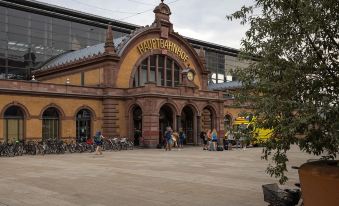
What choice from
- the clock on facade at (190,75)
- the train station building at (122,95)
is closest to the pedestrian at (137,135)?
the train station building at (122,95)

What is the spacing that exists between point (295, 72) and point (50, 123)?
29.7 m

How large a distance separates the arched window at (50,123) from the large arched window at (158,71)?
9.22 m

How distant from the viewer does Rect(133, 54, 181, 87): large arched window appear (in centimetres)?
4281

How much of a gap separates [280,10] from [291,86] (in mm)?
1410

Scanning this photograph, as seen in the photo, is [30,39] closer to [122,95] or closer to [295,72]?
[122,95]

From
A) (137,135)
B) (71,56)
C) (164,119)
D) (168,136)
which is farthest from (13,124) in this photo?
(71,56)

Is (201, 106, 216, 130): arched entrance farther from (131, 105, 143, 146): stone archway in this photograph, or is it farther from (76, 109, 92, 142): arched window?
(76, 109, 92, 142): arched window

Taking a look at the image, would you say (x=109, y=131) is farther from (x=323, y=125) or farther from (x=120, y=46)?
(x=323, y=125)

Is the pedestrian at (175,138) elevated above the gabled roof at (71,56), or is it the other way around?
the gabled roof at (71,56)

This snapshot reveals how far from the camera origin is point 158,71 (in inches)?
1763

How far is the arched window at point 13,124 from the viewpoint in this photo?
105 ft

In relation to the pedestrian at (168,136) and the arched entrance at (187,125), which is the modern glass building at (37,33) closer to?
the arched entrance at (187,125)

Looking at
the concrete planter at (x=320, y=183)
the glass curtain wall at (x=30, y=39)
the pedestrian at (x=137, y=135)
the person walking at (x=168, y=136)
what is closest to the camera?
the concrete planter at (x=320, y=183)

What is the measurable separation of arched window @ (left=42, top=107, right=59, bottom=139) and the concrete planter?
2928cm
